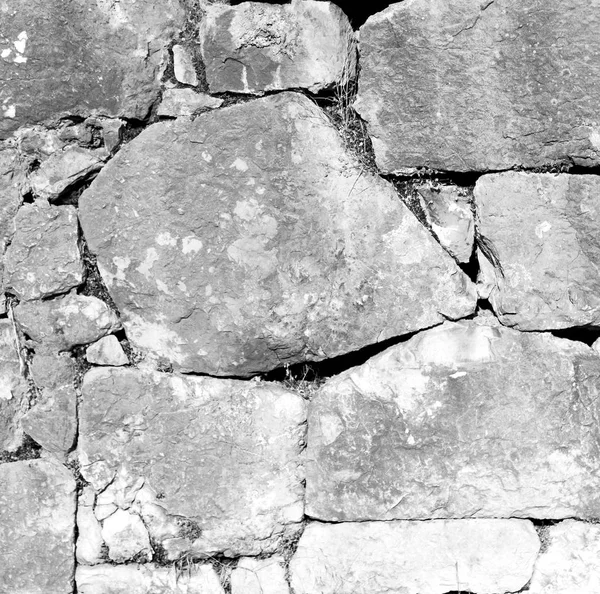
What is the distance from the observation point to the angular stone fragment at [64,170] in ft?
6.67

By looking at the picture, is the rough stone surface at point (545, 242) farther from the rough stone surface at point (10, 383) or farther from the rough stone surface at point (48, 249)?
the rough stone surface at point (10, 383)

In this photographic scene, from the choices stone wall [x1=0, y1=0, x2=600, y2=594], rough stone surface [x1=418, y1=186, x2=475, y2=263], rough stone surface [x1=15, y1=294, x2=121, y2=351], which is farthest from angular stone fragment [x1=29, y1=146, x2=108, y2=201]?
rough stone surface [x1=418, y1=186, x2=475, y2=263]

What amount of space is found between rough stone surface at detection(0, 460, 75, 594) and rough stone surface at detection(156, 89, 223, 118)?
1.02 metres

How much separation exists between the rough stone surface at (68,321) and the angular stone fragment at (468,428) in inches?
25.3

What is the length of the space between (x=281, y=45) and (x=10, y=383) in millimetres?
1171

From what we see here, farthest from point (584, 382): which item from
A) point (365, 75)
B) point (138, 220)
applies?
point (138, 220)

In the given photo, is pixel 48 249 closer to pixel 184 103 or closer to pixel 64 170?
pixel 64 170

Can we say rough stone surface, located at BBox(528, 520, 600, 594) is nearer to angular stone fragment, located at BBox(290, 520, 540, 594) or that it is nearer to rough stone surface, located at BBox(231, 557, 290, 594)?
angular stone fragment, located at BBox(290, 520, 540, 594)

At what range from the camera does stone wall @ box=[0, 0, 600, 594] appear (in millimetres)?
1909

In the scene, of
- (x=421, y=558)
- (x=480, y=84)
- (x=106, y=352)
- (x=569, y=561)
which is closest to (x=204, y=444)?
(x=106, y=352)

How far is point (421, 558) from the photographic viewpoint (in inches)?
79.7

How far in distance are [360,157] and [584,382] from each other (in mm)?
813

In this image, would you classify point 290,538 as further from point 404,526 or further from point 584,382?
point 584,382

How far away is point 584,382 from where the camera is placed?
194cm
